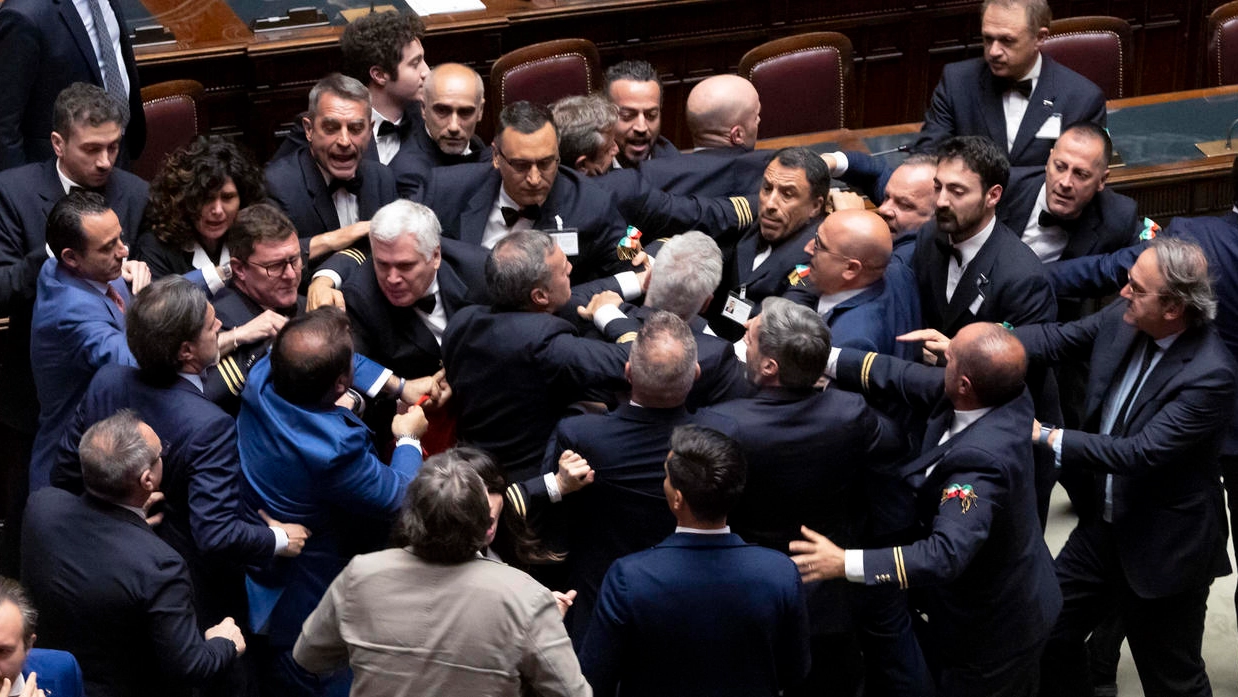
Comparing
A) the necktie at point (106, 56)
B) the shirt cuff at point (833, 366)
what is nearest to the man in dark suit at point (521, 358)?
the shirt cuff at point (833, 366)

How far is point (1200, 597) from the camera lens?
13.8ft

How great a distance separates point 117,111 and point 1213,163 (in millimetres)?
4000

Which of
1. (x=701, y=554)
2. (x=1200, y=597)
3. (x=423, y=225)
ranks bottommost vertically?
(x=1200, y=597)

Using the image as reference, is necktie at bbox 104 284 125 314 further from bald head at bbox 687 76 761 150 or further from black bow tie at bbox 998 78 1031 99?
black bow tie at bbox 998 78 1031 99

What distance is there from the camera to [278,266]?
4137 mm

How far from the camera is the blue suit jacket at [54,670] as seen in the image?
125 inches

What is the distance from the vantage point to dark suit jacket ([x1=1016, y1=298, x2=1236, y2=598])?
3984mm

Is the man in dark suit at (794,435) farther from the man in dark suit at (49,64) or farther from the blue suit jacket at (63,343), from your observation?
the man in dark suit at (49,64)

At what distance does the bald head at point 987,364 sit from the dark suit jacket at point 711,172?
1566 mm

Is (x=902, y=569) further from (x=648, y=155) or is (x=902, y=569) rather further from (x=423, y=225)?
(x=648, y=155)

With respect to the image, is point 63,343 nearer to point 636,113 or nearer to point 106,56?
point 106,56

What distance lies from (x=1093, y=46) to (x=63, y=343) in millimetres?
4557

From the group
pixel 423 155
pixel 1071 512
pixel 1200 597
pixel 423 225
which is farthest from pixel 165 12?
pixel 1200 597

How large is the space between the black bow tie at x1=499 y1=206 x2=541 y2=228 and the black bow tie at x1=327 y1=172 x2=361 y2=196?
509 millimetres
